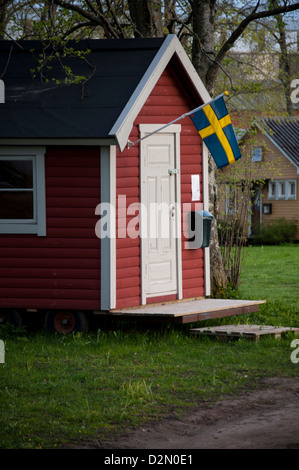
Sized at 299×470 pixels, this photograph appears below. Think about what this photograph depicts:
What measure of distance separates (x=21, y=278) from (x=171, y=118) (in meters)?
3.24

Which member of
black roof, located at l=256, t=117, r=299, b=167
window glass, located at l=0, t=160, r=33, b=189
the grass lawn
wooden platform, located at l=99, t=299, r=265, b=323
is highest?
black roof, located at l=256, t=117, r=299, b=167

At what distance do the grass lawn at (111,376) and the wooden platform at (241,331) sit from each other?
133 mm

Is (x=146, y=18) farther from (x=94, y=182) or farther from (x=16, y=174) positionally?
(x=94, y=182)

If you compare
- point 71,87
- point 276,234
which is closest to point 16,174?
point 71,87

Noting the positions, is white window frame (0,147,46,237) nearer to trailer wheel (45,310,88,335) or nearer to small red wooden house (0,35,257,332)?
small red wooden house (0,35,257,332)

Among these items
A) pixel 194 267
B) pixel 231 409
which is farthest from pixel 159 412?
pixel 194 267

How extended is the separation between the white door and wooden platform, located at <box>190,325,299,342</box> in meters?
1.02

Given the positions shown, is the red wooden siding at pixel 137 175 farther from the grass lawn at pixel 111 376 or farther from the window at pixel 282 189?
the window at pixel 282 189

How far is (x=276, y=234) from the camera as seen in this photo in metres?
35.3

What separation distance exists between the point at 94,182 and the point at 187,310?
2.17 metres

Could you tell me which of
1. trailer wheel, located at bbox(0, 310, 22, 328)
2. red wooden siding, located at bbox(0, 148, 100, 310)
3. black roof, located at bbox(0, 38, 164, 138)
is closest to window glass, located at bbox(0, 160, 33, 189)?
red wooden siding, located at bbox(0, 148, 100, 310)

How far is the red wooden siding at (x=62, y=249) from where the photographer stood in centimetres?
1125

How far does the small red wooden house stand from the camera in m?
11.2

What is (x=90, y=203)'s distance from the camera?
11.2 m
